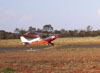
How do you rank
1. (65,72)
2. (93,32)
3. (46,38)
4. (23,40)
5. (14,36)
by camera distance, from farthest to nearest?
(93,32), (14,36), (23,40), (46,38), (65,72)

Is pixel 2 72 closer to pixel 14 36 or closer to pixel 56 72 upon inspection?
pixel 56 72

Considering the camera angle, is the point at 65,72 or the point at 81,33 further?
the point at 81,33

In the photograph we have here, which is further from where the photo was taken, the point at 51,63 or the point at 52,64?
the point at 51,63

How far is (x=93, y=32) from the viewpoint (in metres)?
87.1

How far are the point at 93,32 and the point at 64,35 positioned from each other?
12899mm

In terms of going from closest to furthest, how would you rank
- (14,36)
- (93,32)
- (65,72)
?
(65,72) < (14,36) < (93,32)

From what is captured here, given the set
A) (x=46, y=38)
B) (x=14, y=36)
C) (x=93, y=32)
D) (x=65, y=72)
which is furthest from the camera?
(x=93, y=32)

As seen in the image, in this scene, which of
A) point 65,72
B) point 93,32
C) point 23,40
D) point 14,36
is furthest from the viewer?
point 93,32

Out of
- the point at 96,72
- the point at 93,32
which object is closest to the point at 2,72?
the point at 96,72

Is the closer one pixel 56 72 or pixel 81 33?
pixel 56 72

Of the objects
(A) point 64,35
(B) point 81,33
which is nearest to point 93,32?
(B) point 81,33

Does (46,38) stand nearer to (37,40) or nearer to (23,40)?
(37,40)

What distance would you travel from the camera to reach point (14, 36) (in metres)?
81.2

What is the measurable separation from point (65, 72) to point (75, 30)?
8072 cm
